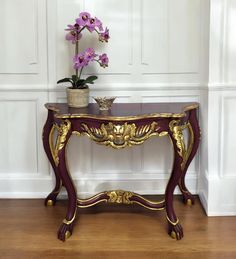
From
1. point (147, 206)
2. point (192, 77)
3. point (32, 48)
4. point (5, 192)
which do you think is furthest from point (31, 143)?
point (192, 77)

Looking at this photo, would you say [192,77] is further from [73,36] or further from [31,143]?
[31,143]

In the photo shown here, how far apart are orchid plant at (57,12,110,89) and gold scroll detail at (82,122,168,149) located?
43 cm

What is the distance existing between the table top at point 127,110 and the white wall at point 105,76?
211 millimetres

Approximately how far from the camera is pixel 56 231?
3006mm

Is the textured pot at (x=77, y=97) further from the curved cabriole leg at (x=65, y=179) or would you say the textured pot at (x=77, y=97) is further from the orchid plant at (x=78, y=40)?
the curved cabriole leg at (x=65, y=179)

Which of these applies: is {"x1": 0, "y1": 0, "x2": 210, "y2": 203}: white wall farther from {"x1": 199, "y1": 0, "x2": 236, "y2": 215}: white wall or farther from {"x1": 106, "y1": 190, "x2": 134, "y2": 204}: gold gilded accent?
{"x1": 106, "y1": 190, "x2": 134, "y2": 204}: gold gilded accent

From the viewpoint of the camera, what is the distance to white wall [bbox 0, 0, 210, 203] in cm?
333

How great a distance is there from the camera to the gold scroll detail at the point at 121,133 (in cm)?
282

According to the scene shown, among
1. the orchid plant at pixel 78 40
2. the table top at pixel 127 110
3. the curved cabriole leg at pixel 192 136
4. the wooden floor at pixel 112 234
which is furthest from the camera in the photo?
the curved cabriole leg at pixel 192 136

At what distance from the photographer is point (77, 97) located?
3082 mm

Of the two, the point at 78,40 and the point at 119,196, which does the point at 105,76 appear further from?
the point at 119,196

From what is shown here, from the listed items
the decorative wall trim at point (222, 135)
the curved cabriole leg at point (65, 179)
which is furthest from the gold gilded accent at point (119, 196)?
the decorative wall trim at point (222, 135)

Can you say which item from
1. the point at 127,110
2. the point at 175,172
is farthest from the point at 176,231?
the point at 127,110

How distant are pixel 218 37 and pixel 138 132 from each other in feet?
2.77
